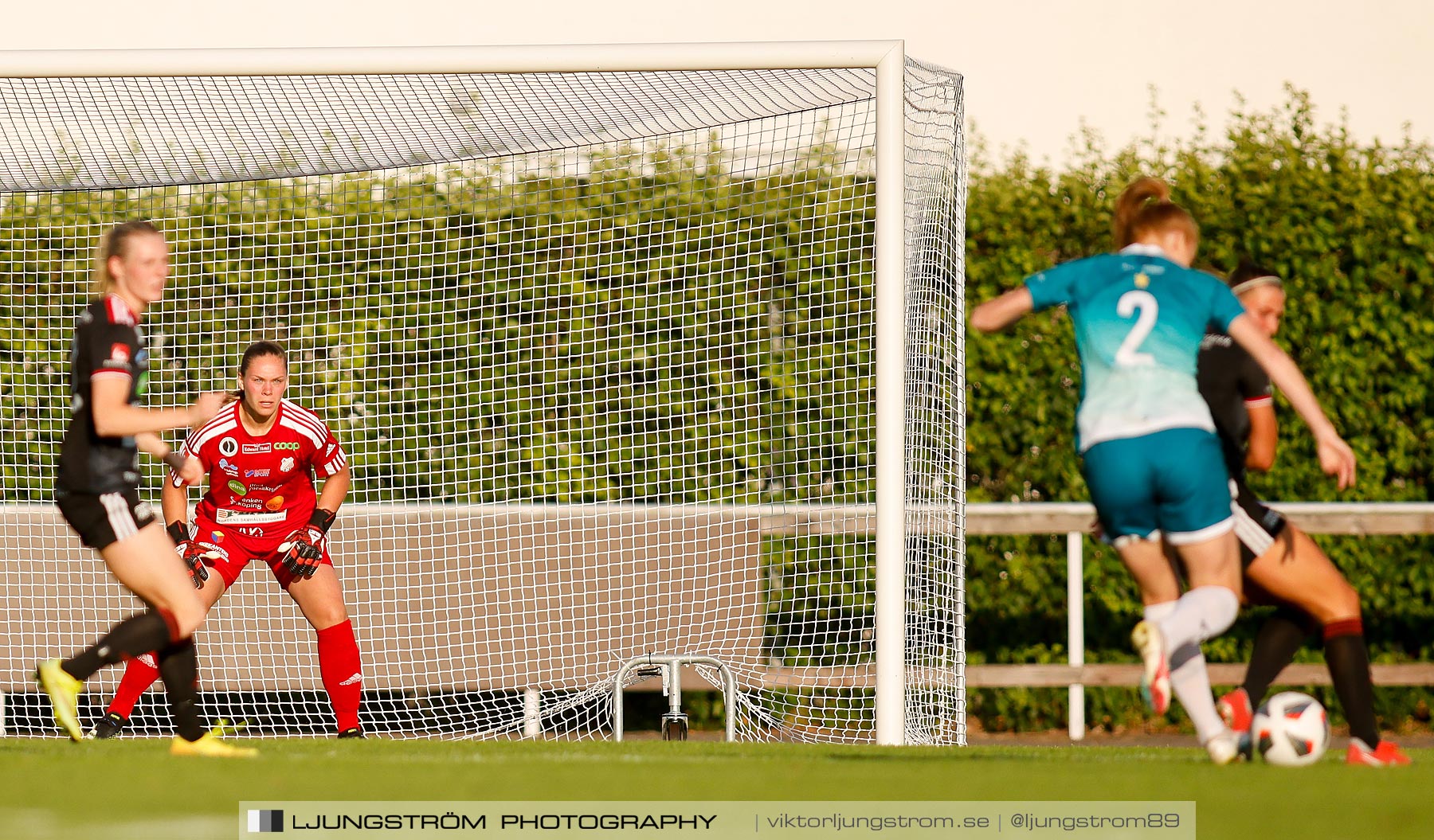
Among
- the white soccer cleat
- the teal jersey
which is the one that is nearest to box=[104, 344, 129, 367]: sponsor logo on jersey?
the teal jersey

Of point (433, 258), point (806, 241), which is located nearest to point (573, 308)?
point (433, 258)

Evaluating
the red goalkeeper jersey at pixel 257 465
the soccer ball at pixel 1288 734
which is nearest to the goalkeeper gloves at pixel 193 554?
the red goalkeeper jersey at pixel 257 465

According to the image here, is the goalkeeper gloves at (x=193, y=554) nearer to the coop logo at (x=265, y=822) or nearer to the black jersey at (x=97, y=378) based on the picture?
the black jersey at (x=97, y=378)

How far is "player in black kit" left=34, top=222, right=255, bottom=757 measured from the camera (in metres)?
4.50

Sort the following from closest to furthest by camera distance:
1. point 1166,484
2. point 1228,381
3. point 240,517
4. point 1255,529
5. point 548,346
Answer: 1. point 1166,484
2. point 1255,529
3. point 1228,381
4. point 240,517
5. point 548,346

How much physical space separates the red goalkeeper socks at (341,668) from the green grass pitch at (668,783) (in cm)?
111

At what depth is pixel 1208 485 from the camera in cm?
403

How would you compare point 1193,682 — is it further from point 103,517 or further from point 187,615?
point 103,517

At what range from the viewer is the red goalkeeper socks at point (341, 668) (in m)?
6.13

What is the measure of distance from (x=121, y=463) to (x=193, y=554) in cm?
142

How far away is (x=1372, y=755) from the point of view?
174 inches

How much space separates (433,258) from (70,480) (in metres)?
3.82

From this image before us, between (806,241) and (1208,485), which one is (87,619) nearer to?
(806,241)

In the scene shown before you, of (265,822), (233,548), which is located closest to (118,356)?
(233,548)
